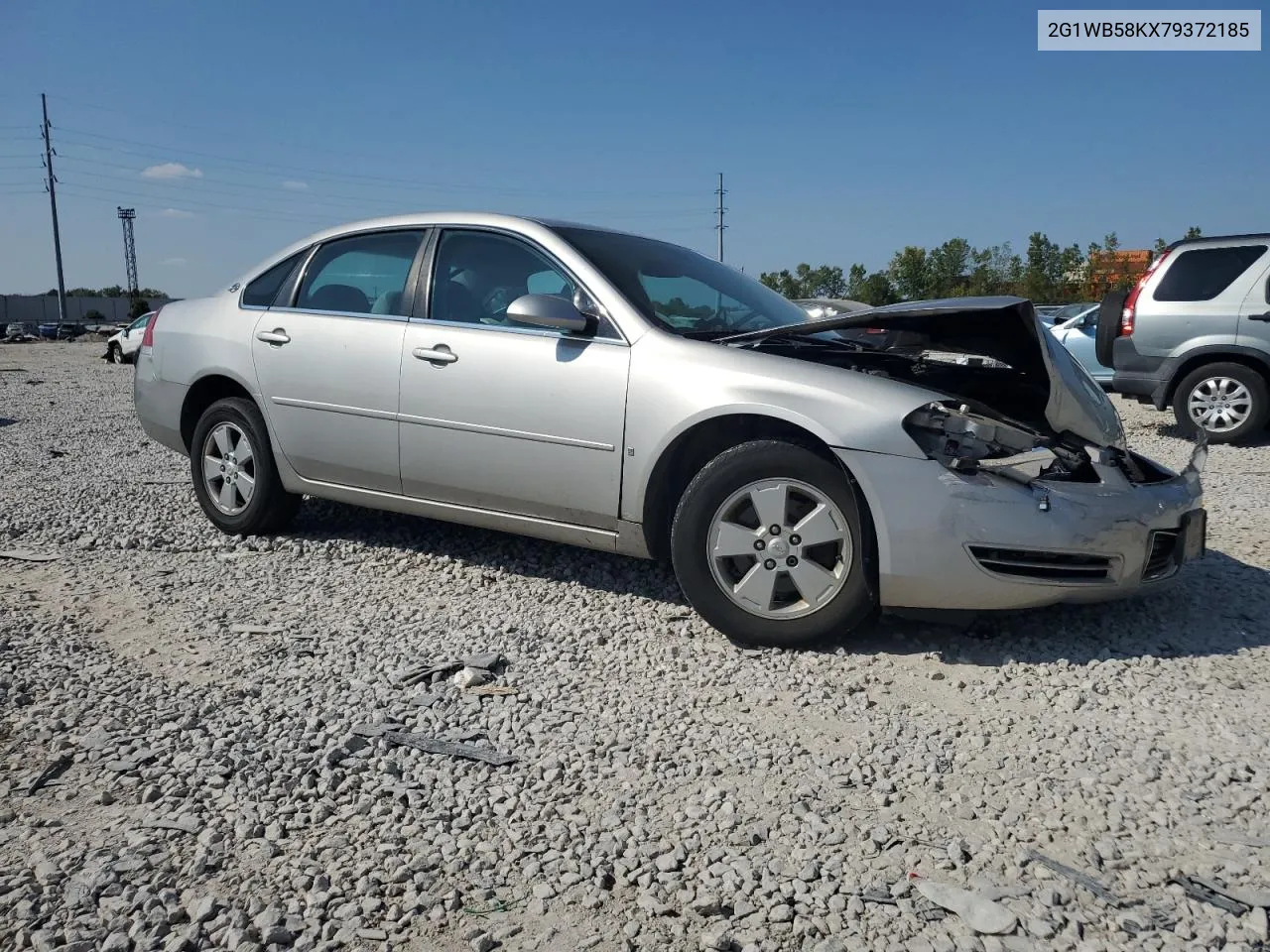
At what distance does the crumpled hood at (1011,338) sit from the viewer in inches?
147

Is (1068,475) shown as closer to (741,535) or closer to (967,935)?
(741,535)

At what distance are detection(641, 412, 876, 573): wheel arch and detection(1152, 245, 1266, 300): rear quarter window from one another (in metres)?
7.34

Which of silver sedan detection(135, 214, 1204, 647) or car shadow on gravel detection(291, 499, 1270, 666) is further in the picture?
car shadow on gravel detection(291, 499, 1270, 666)

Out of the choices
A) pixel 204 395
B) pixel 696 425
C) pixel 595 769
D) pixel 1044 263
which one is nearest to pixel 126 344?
pixel 204 395

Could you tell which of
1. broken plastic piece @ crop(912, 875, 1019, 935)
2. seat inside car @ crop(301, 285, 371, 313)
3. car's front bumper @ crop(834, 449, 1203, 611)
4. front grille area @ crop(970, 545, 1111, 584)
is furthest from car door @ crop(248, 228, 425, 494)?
broken plastic piece @ crop(912, 875, 1019, 935)

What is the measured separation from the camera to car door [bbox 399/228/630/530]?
4.04 metres

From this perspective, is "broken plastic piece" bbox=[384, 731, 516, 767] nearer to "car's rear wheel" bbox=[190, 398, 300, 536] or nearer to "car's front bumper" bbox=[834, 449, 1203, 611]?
"car's front bumper" bbox=[834, 449, 1203, 611]

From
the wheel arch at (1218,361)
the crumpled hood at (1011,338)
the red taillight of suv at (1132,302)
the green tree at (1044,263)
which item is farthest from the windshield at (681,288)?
the green tree at (1044,263)

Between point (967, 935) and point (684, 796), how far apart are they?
0.82 meters

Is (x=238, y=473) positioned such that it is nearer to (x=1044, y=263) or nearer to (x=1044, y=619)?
(x=1044, y=619)

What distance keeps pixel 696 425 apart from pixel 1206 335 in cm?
750

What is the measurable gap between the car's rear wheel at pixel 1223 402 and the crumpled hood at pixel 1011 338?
620 cm

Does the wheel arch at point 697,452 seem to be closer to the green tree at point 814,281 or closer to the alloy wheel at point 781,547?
the alloy wheel at point 781,547

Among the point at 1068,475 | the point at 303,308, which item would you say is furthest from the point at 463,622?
the point at 1068,475
